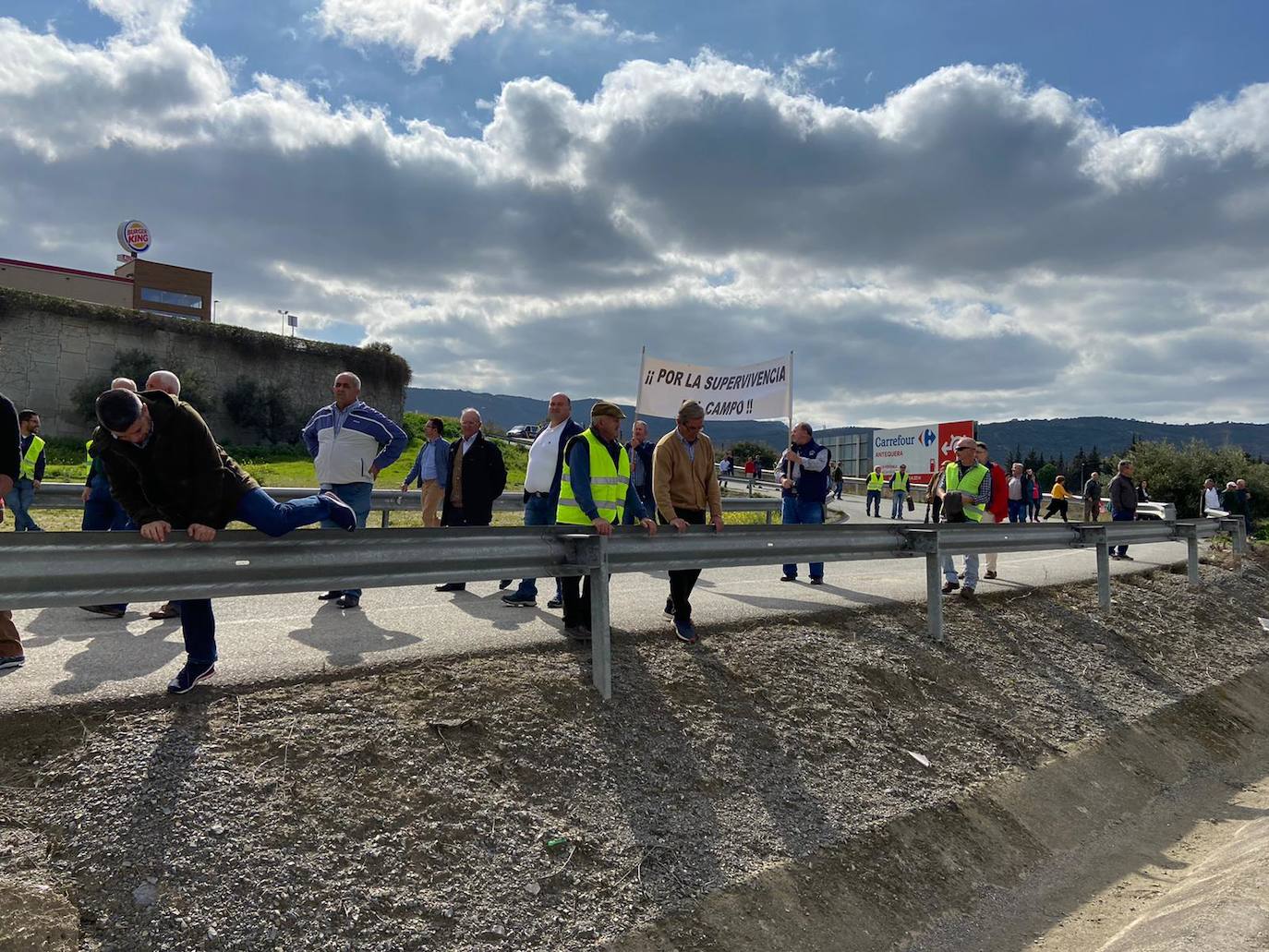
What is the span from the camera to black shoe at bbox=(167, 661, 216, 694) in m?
3.76

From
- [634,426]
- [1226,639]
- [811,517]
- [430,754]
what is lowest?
[1226,639]

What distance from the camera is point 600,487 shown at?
558 centimetres

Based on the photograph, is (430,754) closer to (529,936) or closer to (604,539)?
A: (529,936)

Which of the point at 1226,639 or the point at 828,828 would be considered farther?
the point at 1226,639

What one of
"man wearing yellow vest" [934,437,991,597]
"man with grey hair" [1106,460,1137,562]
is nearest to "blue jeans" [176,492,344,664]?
"man wearing yellow vest" [934,437,991,597]

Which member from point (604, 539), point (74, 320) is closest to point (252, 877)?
point (604, 539)

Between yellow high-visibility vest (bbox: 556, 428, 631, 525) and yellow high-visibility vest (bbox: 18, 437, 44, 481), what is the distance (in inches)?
312

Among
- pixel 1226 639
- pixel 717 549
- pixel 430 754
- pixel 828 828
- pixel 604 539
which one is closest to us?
pixel 430 754

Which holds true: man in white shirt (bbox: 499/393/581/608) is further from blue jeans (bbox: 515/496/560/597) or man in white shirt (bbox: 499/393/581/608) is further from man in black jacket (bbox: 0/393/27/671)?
man in black jacket (bbox: 0/393/27/671)

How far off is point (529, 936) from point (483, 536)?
2.00m

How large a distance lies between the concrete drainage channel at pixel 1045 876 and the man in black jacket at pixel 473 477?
498 centimetres

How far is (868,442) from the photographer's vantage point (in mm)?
41406

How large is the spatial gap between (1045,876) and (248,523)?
4.70 m

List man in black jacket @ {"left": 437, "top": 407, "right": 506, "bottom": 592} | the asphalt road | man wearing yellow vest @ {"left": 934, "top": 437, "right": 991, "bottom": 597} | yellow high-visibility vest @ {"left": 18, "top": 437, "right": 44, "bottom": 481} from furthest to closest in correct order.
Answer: yellow high-visibility vest @ {"left": 18, "top": 437, "right": 44, "bottom": 481} < man wearing yellow vest @ {"left": 934, "top": 437, "right": 991, "bottom": 597} < man in black jacket @ {"left": 437, "top": 407, "right": 506, "bottom": 592} < the asphalt road
